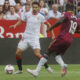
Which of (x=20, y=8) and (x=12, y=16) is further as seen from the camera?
(x=20, y=8)

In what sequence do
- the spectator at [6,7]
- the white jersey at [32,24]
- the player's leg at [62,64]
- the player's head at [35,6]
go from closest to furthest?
the player's leg at [62,64] → the player's head at [35,6] → the white jersey at [32,24] → the spectator at [6,7]

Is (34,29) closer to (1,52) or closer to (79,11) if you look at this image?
(1,52)

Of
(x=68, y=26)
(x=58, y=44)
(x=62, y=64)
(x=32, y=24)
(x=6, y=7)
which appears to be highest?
(x=68, y=26)

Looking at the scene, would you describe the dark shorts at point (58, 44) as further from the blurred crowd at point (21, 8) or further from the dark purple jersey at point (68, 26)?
the blurred crowd at point (21, 8)

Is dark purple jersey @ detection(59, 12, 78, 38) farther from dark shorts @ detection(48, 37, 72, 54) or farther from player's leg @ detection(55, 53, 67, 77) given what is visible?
player's leg @ detection(55, 53, 67, 77)

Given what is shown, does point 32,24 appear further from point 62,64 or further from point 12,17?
point 12,17

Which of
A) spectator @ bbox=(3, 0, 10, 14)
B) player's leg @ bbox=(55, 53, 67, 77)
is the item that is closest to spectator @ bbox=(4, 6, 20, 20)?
spectator @ bbox=(3, 0, 10, 14)

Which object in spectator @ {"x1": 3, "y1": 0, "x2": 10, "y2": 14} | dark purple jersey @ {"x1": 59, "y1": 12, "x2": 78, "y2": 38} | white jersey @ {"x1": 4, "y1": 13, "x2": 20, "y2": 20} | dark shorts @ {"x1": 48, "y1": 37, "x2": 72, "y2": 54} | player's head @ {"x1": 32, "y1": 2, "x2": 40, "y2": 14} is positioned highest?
player's head @ {"x1": 32, "y1": 2, "x2": 40, "y2": 14}

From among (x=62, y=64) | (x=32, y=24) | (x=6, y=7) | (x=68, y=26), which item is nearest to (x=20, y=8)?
(x=6, y=7)

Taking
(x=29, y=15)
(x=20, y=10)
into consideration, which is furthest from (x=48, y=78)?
(x=20, y=10)

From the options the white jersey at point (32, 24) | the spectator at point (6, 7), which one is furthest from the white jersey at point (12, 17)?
the white jersey at point (32, 24)

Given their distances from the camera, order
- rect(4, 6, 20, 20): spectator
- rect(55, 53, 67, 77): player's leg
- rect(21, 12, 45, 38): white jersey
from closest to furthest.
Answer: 1. rect(55, 53, 67, 77): player's leg
2. rect(21, 12, 45, 38): white jersey
3. rect(4, 6, 20, 20): spectator

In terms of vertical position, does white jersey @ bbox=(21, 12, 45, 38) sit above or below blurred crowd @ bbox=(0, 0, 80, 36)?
above

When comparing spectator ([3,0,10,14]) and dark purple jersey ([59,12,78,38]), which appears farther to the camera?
spectator ([3,0,10,14])
